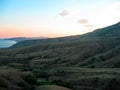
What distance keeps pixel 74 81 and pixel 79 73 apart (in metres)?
17.2

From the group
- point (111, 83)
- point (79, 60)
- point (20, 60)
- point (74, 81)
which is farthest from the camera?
point (20, 60)

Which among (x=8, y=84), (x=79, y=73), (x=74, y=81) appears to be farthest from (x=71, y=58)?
(x=8, y=84)

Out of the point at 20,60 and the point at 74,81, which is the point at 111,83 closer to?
the point at 74,81

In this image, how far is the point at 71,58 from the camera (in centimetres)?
18175

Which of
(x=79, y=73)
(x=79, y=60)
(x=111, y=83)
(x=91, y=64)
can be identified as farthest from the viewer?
(x=79, y=60)

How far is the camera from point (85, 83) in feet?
346

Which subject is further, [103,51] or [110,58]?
[103,51]

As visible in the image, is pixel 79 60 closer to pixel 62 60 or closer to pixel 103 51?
pixel 62 60

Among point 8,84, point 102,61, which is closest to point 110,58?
point 102,61

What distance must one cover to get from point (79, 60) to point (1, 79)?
120565 millimetres

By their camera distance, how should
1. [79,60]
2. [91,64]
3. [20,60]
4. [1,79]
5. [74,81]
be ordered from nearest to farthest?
[1,79] < [74,81] < [91,64] < [79,60] < [20,60]

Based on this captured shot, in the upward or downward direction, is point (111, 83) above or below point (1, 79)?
below

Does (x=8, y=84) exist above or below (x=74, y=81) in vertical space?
above

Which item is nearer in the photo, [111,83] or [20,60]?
[111,83]
